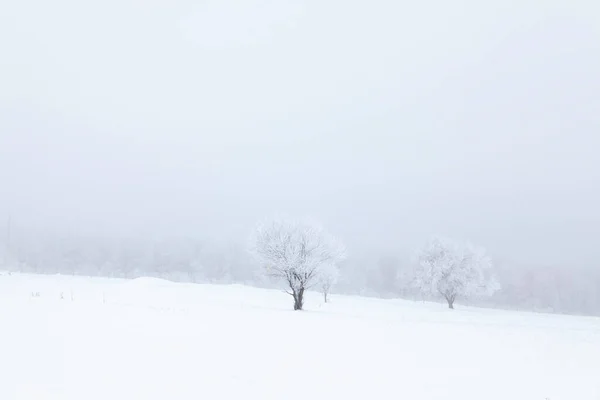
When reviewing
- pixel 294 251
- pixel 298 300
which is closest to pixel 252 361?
pixel 294 251

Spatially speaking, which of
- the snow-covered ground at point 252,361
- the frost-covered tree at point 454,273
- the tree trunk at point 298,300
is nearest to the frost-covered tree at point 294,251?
the tree trunk at point 298,300

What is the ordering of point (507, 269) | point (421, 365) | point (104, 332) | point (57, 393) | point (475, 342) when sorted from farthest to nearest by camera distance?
1. point (507, 269)
2. point (475, 342)
3. point (421, 365)
4. point (104, 332)
5. point (57, 393)

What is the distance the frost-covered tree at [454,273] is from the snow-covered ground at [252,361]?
150 ft

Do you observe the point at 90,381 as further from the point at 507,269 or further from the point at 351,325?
the point at 507,269

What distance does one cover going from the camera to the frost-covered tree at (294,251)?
118 feet

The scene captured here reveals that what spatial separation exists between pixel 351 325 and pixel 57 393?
14.9 m

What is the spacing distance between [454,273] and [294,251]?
37058 mm

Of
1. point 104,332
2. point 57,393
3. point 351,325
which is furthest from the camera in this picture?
point 351,325

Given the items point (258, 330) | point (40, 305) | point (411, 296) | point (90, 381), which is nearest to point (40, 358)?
point (90, 381)

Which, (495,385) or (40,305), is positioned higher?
(40,305)

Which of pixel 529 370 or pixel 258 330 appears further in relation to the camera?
pixel 258 330

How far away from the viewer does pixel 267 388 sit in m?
9.32

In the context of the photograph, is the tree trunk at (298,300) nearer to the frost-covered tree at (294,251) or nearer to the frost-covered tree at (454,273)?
the frost-covered tree at (294,251)

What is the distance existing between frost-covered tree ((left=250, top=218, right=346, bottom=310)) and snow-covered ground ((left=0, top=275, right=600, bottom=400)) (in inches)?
654
